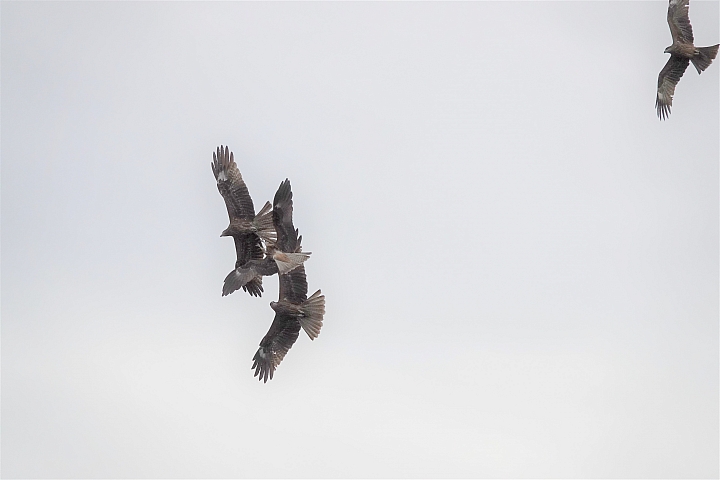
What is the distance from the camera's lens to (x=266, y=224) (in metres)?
26.3

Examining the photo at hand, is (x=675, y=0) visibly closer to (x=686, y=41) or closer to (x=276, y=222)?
(x=686, y=41)

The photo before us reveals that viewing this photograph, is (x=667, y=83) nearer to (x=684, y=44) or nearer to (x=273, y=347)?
(x=684, y=44)

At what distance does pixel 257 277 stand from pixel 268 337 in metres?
1.87

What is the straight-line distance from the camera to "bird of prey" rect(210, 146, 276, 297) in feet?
86.6

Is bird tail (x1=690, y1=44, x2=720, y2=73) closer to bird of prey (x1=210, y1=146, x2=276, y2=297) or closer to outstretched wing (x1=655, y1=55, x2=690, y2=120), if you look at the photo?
outstretched wing (x1=655, y1=55, x2=690, y2=120)

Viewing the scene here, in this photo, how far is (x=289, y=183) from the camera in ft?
84.7

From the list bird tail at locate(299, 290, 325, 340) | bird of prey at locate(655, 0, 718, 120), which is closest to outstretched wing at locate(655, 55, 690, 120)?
bird of prey at locate(655, 0, 718, 120)

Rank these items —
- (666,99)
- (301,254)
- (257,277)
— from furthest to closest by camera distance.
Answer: (666,99)
(257,277)
(301,254)

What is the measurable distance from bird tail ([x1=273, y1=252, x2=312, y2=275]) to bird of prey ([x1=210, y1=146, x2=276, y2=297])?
100 centimetres

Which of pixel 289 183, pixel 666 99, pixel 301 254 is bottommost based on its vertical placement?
pixel 301 254

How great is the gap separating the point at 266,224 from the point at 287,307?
1.89 m

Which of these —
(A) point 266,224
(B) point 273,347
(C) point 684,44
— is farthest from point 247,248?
(C) point 684,44

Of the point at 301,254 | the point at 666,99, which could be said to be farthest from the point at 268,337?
the point at 666,99

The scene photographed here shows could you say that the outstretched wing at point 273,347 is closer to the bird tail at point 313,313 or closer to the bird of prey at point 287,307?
the bird of prey at point 287,307
